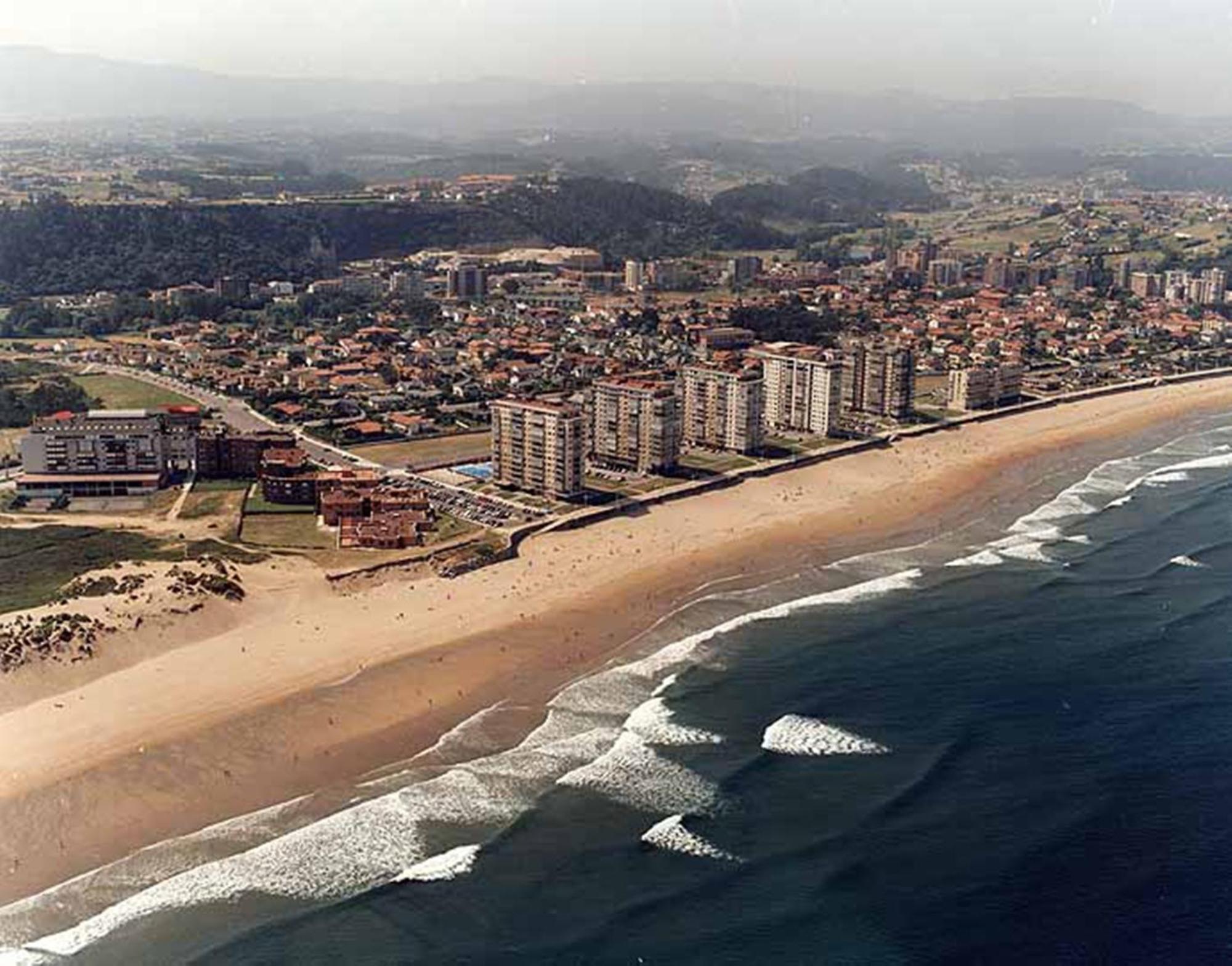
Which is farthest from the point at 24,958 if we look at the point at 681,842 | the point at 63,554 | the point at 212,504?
the point at 212,504

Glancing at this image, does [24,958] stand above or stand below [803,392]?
below

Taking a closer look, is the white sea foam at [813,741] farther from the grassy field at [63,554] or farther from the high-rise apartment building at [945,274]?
the high-rise apartment building at [945,274]

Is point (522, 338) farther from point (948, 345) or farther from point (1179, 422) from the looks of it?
point (1179, 422)

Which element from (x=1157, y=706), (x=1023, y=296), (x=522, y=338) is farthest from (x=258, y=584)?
(x=1023, y=296)

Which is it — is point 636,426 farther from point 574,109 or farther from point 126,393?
point 574,109

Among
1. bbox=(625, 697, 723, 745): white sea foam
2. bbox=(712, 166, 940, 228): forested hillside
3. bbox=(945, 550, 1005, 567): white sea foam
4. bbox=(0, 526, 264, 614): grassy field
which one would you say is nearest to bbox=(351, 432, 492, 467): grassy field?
bbox=(0, 526, 264, 614): grassy field
